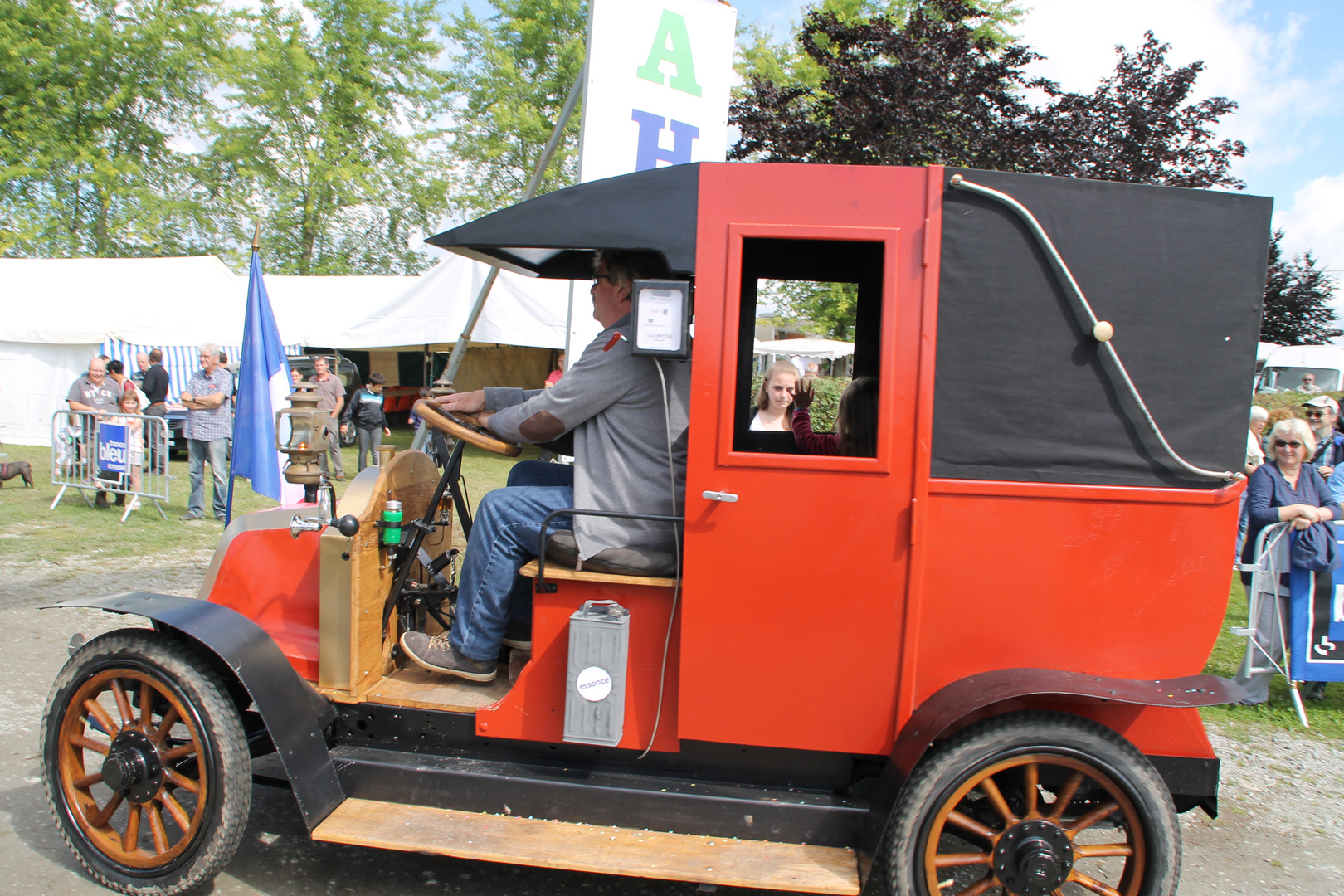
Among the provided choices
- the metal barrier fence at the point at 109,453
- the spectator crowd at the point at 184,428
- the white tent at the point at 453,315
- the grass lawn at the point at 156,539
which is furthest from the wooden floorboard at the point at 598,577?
the white tent at the point at 453,315

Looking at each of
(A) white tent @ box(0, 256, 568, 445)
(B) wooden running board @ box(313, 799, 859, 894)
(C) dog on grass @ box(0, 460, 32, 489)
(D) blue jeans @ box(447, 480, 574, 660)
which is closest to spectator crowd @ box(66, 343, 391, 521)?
(C) dog on grass @ box(0, 460, 32, 489)

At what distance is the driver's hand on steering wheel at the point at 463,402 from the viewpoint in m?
3.06

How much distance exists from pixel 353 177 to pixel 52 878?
26.4 m

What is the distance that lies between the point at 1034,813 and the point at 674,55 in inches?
177

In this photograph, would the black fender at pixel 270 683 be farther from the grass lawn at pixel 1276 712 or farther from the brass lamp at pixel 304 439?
the grass lawn at pixel 1276 712

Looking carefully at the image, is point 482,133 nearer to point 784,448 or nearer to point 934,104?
point 934,104

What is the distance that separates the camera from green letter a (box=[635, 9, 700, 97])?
515 cm

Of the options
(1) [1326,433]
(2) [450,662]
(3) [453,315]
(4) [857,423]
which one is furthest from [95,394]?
(1) [1326,433]

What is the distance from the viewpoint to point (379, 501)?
10.1 ft

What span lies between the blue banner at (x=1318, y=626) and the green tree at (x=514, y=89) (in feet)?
74.7

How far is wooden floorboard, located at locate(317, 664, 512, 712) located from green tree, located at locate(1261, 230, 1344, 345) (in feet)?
84.5

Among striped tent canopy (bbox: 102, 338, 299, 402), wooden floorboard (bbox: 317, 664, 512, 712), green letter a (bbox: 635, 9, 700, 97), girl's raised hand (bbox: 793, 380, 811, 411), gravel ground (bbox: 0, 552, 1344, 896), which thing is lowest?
gravel ground (bbox: 0, 552, 1344, 896)

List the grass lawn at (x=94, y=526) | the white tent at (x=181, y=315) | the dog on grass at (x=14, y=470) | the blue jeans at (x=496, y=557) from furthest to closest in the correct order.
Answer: the white tent at (x=181, y=315), the dog on grass at (x=14, y=470), the grass lawn at (x=94, y=526), the blue jeans at (x=496, y=557)

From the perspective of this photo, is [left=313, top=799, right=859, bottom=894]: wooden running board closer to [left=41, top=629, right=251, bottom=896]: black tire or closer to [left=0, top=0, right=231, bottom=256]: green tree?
[left=41, top=629, right=251, bottom=896]: black tire
